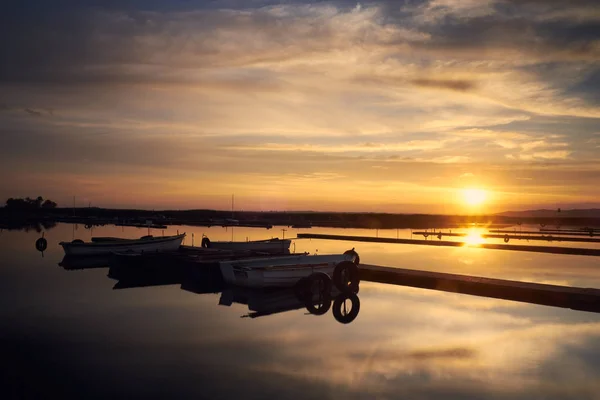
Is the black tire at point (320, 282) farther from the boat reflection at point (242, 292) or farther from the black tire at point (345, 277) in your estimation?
the black tire at point (345, 277)

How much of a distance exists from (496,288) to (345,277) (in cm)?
820

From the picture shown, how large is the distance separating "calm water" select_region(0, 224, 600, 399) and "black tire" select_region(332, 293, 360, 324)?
0.40 m

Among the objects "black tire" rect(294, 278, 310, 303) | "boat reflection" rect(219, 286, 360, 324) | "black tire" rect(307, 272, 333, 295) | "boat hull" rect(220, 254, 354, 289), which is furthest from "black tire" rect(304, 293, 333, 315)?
"boat hull" rect(220, 254, 354, 289)

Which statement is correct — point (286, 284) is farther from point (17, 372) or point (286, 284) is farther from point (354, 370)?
point (17, 372)

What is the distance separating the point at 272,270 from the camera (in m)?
29.1

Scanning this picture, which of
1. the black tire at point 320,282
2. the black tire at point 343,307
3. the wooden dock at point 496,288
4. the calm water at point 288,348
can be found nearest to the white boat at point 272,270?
the calm water at point 288,348

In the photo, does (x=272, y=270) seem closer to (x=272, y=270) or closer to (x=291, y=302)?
(x=272, y=270)

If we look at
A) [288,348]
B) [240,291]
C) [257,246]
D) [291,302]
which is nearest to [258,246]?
[257,246]

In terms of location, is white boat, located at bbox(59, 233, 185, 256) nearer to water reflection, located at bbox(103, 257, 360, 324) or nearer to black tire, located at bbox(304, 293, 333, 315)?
water reflection, located at bbox(103, 257, 360, 324)

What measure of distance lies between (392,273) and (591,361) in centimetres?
1708

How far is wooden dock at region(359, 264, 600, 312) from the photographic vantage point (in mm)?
25078

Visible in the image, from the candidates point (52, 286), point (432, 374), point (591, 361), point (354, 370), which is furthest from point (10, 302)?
point (591, 361)

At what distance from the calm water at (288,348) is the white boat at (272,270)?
109cm

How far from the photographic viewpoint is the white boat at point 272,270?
28.7 meters
